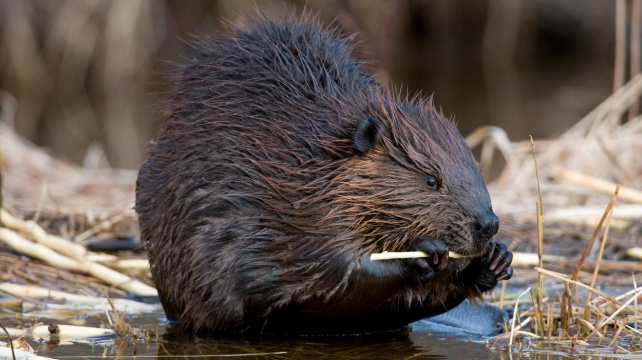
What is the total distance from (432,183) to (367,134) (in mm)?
271

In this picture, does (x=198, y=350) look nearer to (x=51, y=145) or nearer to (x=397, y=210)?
(x=397, y=210)

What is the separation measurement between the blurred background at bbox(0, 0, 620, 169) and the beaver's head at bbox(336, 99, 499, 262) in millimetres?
6345

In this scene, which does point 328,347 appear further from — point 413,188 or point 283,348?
point 413,188

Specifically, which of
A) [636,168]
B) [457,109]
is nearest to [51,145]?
[457,109]

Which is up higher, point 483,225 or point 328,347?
point 483,225

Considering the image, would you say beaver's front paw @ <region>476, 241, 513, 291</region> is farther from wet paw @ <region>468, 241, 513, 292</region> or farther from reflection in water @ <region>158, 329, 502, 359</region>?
reflection in water @ <region>158, 329, 502, 359</region>

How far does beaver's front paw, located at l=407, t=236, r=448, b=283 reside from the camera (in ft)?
9.50

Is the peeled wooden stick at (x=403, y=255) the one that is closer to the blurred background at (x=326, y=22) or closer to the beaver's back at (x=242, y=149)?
the beaver's back at (x=242, y=149)

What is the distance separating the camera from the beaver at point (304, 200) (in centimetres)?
300

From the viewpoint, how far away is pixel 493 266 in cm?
301

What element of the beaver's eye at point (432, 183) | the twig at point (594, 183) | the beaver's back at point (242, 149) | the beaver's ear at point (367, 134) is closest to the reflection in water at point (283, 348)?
the beaver's back at point (242, 149)

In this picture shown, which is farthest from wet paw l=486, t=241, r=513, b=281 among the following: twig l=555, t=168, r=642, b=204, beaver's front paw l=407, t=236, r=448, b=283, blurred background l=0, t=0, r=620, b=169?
blurred background l=0, t=0, r=620, b=169

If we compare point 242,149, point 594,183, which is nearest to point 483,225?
point 242,149

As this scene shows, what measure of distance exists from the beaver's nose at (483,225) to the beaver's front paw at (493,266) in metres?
0.09
